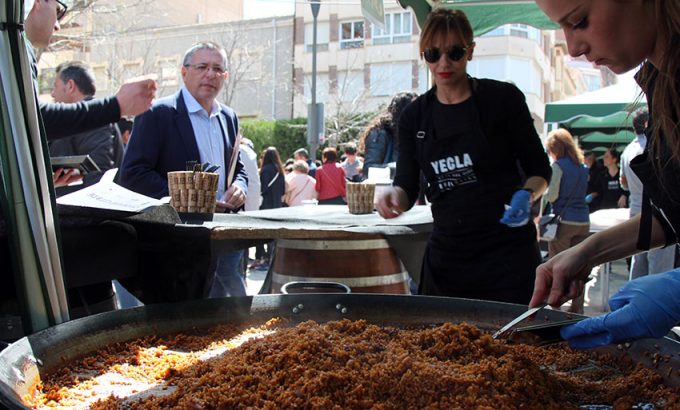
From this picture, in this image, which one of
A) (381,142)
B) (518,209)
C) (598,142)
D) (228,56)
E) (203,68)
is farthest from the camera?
(228,56)

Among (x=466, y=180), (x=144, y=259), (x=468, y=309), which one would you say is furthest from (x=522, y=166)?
(x=144, y=259)

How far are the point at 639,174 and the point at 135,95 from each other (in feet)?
5.17

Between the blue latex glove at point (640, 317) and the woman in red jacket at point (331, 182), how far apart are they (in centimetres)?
803

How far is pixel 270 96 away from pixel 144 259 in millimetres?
27729

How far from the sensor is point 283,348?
116cm

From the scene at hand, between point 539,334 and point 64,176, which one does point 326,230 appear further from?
point 539,334

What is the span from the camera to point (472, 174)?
2561mm

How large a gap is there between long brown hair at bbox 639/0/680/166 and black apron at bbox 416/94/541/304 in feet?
4.14

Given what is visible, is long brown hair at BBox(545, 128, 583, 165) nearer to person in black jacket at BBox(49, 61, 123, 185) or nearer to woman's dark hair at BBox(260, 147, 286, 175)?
woman's dark hair at BBox(260, 147, 286, 175)

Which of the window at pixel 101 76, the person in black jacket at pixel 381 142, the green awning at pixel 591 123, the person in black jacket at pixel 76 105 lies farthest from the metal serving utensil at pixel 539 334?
the window at pixel 101 76

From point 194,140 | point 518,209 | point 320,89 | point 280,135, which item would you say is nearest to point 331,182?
point 194,140

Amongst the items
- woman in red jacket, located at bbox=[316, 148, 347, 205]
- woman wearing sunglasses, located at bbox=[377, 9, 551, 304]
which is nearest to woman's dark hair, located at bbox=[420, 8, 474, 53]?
woman wearing sunglasses, located at bbox=[377, 9, 551, 304]

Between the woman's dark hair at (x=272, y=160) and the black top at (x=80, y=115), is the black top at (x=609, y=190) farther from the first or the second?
the black top at (x=80, y=115)

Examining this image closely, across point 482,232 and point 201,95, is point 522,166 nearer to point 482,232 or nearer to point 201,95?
point 482,232
